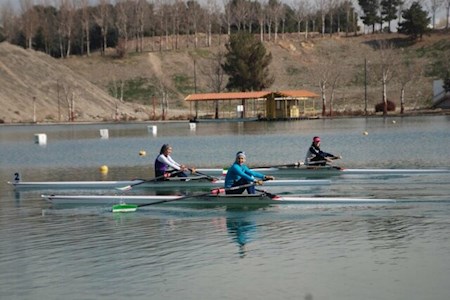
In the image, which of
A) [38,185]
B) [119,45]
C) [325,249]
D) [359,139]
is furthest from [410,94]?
[325,249]

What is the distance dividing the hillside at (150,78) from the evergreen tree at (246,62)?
941 cm

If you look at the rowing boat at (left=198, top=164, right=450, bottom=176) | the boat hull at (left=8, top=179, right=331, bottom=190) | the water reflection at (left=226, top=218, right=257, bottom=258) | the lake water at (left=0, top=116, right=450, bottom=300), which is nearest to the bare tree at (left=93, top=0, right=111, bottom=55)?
the boat hull at (left=8, top=179, right=331, bottom=190)

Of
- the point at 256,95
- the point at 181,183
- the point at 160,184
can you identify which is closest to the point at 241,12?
the point at 256,95

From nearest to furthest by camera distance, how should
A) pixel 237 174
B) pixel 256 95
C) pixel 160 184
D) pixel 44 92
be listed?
pixel 237 174
pixel 160 184
pixel 256 95
pixel 44 92

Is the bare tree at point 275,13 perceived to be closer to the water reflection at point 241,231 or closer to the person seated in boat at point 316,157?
the person seated in boat at point 316,157

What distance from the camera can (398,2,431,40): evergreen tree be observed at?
136000 millimetres

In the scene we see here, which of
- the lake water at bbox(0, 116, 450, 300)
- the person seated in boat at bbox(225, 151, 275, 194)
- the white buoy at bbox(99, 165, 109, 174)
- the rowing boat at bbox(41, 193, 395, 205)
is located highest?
the person seated in boat at bbox(225, 151, 275, 194)

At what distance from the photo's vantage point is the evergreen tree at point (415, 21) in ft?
446

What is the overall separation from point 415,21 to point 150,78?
4512 centimetres

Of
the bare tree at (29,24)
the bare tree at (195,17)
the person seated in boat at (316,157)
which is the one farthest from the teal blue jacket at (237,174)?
the bare tree at (195,17)

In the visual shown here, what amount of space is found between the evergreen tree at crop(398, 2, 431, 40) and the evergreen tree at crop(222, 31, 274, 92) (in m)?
36.2

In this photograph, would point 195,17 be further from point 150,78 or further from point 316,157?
point 316,157

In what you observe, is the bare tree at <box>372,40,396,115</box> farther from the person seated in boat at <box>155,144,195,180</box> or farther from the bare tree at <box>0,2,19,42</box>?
the person seated in boat at <box>155,144,195,180</box>

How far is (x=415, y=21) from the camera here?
448ft
